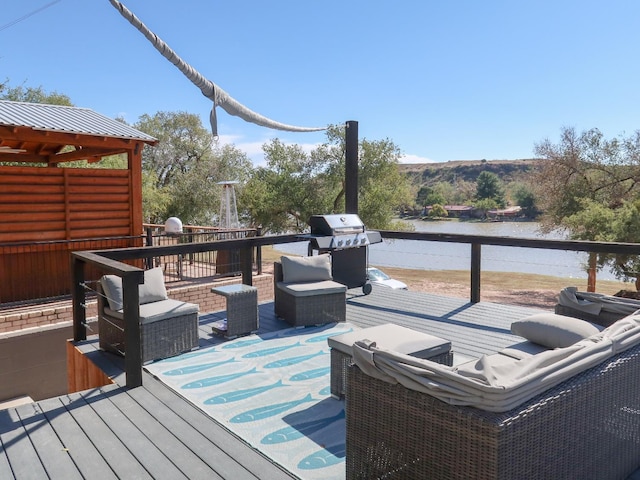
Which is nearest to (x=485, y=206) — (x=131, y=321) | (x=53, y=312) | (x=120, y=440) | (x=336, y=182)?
(x=336, y=182)

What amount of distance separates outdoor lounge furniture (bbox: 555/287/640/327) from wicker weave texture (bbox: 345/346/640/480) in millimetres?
1031

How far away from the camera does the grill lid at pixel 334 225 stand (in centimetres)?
579

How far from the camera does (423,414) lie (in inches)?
71.1

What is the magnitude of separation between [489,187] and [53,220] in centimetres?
2684

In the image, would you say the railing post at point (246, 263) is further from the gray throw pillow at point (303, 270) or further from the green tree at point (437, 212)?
the green tree at point (437, 212)

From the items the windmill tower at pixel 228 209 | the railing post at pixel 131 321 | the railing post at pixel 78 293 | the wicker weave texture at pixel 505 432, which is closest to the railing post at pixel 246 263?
the railing post at pixel 78 293

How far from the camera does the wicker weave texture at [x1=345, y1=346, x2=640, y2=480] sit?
165 cm

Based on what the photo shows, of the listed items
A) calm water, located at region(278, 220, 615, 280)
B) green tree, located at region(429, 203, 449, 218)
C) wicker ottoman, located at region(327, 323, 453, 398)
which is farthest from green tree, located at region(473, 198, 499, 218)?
wicker ottoman, located at region(327, 323, 453, 398)

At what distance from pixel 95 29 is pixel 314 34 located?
664 cm

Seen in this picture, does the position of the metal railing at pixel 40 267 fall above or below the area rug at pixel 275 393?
above

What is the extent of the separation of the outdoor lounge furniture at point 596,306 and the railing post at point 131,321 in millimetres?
2946

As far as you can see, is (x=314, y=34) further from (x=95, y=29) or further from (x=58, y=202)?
(x=58, y=202)

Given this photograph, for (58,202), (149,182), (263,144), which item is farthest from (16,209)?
(263,144)

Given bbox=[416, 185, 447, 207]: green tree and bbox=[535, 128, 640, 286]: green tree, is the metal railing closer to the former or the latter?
bbox=[535, 128, 640, 286]: green tree
